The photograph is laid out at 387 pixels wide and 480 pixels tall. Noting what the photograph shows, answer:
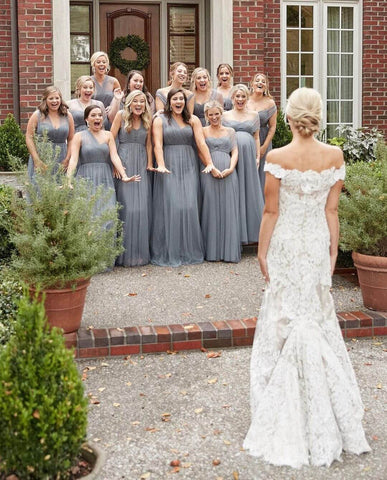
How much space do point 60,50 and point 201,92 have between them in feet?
9.75

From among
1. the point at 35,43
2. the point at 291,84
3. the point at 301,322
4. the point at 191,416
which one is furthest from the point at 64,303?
the point at 291,84

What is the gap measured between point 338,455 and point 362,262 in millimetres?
2892

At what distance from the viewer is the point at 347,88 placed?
44.5 ft

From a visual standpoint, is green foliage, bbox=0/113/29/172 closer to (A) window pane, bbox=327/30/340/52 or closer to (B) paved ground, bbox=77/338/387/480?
(A) window pane, bbox=327/30/340/52

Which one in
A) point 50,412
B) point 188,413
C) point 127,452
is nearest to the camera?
point 50,412

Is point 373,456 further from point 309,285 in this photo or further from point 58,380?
point 58,380

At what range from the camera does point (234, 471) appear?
403 cm

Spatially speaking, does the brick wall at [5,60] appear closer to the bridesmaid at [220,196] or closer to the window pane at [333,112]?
the bridesmaid at [220,196]

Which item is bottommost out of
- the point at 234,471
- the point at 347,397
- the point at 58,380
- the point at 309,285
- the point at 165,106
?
the point at 234,471

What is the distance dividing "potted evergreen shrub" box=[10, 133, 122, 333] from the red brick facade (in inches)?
226

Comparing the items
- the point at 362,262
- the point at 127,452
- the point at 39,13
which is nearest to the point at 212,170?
the point at 362,262

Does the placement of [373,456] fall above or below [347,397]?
below

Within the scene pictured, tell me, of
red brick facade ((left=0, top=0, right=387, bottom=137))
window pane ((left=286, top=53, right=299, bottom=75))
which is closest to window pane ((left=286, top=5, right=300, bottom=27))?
red brick facade ((left=0, top=0, right=387, bottom=137))

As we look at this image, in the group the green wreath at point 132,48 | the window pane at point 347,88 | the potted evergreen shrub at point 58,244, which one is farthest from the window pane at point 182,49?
the potted evergreen shrub at point 58,244
